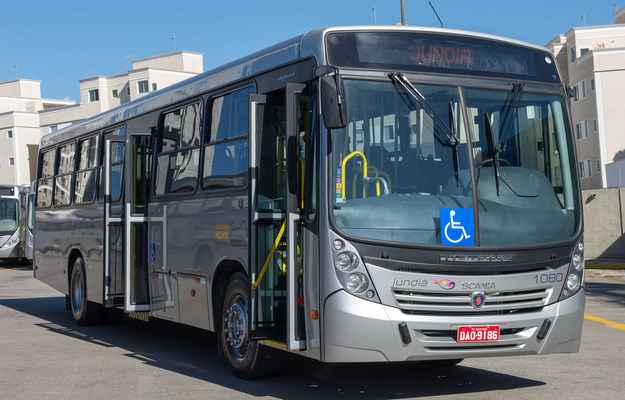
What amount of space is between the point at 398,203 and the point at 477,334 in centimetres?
123

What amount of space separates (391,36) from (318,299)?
2.32 meters

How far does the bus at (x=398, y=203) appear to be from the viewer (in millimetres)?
8320

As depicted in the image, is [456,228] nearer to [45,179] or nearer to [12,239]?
[45,179]

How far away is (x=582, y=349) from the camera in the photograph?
1198cm

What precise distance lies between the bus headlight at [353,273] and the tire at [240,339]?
5.56ft

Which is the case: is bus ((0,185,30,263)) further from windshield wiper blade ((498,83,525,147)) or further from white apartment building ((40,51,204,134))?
white apartment building ((40,51,204,134))

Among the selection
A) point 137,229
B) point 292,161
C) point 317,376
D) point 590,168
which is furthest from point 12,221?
point 590,168

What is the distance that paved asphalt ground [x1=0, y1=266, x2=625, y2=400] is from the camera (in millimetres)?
9289

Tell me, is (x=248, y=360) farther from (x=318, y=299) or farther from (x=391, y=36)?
(x=391, y=36)

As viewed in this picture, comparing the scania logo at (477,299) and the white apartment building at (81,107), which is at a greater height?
the white apartment building at (81,107)

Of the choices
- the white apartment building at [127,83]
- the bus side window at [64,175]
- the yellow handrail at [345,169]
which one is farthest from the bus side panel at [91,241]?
the white apartment building at [127,83]

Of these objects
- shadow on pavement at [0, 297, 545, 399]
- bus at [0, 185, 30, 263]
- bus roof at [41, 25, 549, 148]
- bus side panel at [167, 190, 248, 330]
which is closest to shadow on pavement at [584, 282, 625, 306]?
shadow on pavement at [0, 297, 545, 399]

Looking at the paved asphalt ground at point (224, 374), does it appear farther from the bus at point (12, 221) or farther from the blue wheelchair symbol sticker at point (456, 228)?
the bus at point (12, 221)

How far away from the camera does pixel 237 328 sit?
1013 centimetres
